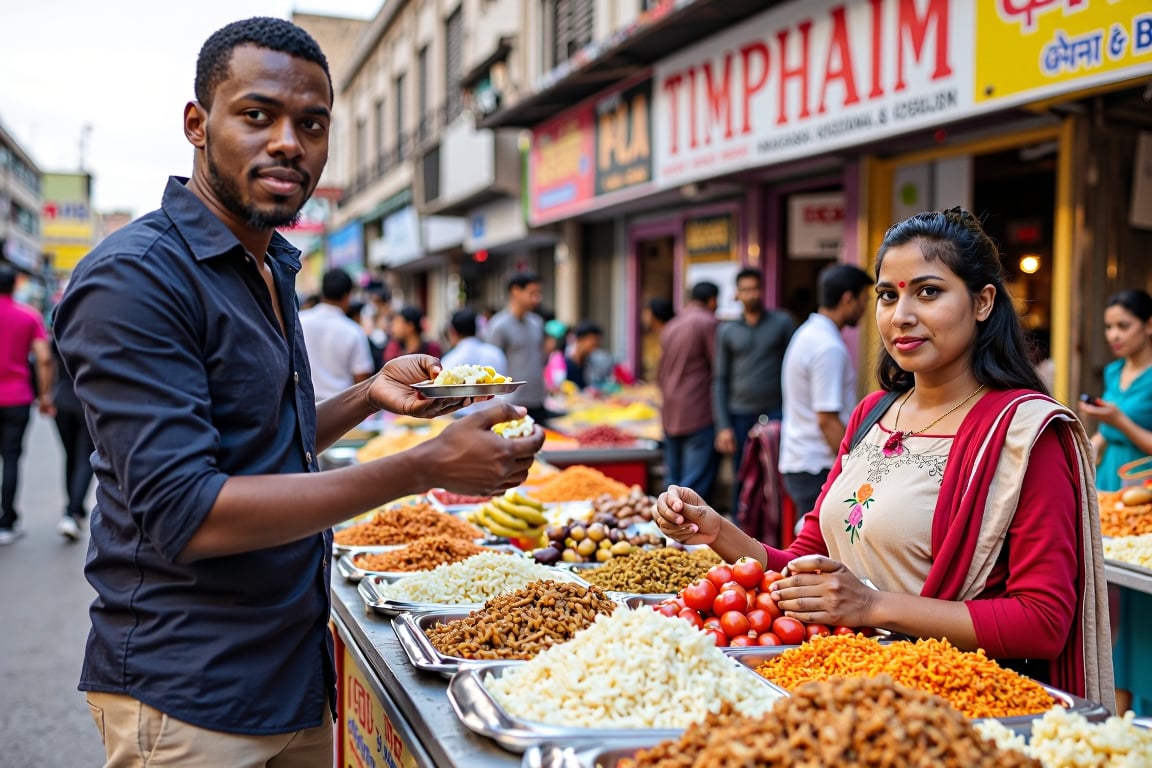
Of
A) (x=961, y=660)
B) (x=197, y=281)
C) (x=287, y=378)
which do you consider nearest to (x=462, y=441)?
(x=287, y=378)

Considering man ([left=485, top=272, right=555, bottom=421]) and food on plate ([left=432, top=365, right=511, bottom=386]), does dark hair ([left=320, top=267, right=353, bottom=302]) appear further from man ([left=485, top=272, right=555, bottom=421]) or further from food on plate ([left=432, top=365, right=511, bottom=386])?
food on plate ([left=432, top=365, right=511, bottom=386])

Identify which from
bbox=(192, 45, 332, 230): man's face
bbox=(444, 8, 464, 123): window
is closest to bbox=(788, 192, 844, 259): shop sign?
bbox=(192, 45, 332, 230): man's face

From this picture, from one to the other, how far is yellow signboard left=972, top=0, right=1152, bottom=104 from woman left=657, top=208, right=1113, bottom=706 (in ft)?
8.65

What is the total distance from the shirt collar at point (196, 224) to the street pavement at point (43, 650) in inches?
137

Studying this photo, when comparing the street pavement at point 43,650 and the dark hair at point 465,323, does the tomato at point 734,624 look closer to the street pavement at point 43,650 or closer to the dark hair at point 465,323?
the street pavement at point 43,650

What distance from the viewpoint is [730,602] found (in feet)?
8.43

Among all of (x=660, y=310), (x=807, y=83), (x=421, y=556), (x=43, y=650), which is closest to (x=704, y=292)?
(x=660, y=310)

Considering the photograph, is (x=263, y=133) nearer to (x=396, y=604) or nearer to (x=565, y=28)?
(x=396, y=604)

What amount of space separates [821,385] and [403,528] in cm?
292

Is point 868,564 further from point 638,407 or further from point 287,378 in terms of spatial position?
point 638,407

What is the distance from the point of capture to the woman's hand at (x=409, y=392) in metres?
2.38

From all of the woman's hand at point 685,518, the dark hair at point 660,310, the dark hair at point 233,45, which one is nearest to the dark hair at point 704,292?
the dark hair at point 660,310

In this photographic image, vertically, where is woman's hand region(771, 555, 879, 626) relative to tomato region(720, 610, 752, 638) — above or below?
above

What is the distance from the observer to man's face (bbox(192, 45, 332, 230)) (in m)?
1.81
